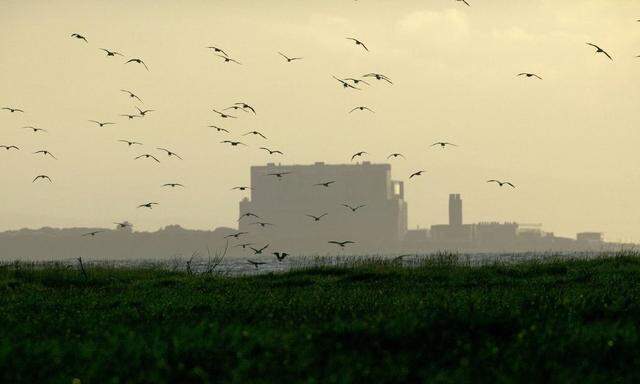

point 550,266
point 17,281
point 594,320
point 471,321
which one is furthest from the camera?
point 550,266

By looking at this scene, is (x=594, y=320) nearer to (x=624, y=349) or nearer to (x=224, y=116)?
(x=624, y=349)

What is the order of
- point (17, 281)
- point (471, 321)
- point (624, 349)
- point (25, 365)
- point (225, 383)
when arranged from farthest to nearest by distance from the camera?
Answer: point (17, 281) < point (471, 321) < point (624, 349) < point (25, 365) < point (225, 383)

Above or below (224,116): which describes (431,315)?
below

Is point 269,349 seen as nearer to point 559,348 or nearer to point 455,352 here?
point 455,352

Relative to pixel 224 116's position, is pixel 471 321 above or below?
below

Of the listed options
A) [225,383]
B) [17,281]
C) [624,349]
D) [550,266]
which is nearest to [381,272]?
[550,266]

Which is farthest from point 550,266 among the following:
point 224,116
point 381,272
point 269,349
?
point 269,349

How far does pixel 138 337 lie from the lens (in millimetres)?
14148

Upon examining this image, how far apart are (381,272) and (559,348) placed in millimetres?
22595

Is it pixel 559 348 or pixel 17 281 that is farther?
pixel 17 281

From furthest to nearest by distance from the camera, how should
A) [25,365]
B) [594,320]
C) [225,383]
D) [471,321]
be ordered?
1. [594,320]
2. [471,321]
3. [25,365]
4. [225,383]

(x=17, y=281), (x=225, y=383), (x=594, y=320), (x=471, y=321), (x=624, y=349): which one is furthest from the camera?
(x=17, y=281)

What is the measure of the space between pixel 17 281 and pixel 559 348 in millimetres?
27308

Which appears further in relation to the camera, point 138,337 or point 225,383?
point 138,337
